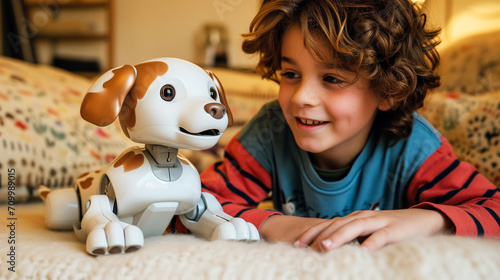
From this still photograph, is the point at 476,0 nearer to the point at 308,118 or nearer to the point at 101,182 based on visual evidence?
the point at 308,118

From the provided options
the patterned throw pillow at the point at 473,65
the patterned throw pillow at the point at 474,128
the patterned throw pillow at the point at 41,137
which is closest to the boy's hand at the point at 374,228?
the patterned throw pillow at the point at 474,128

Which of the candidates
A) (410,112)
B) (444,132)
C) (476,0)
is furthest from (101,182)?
(476,0)

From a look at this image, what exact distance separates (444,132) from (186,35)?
69.6 inches

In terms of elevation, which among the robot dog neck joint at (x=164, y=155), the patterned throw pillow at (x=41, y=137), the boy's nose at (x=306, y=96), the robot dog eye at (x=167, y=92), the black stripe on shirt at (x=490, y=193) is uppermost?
the robot dog eye at (x=167, y=92)

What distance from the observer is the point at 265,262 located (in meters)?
0.45

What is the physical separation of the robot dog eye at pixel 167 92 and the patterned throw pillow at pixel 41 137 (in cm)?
48

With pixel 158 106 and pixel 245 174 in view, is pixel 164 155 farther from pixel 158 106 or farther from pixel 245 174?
pixel 245 174

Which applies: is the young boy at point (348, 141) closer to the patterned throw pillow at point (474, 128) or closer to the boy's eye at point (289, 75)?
the boy's eye at point (289, 75)

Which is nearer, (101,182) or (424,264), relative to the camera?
(424,264)

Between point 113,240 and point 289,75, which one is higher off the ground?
point 289,75

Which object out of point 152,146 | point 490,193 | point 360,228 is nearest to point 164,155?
point 152,146

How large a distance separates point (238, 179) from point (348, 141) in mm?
233

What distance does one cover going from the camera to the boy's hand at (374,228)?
52cm

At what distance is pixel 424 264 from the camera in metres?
0.41
